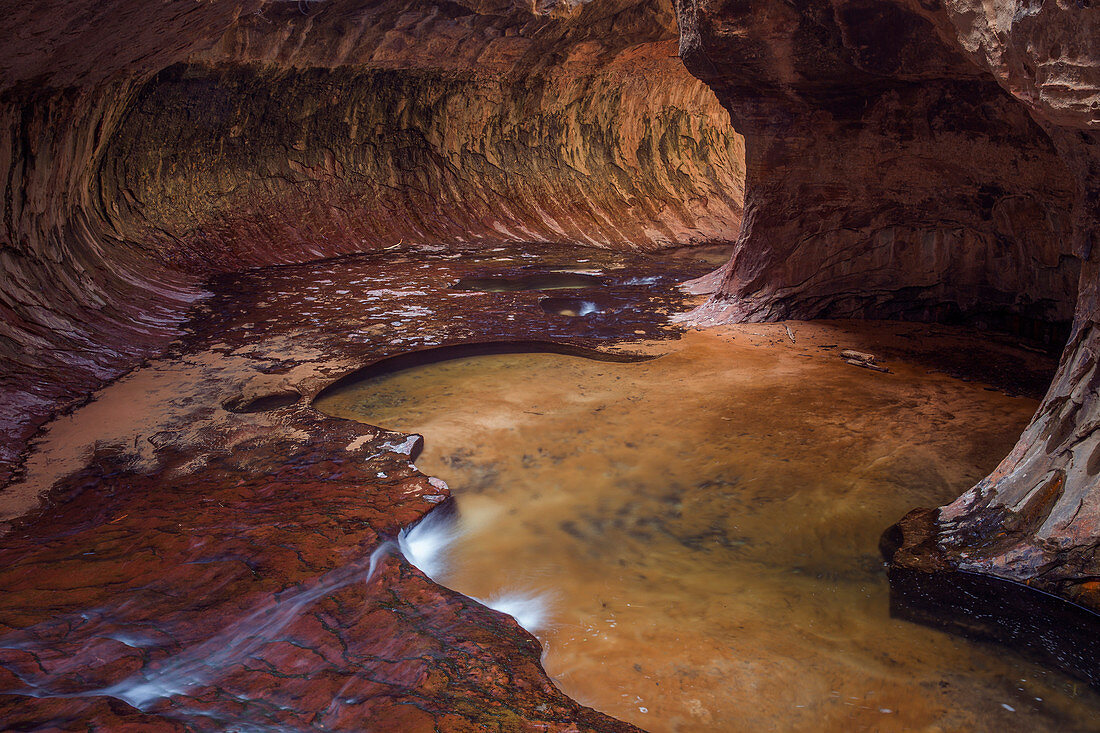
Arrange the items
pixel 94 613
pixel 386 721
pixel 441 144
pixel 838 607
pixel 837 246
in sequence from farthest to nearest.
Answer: pixel 441 144, pixel 837 246, pixel 838 607, pixel 94 613, pixel 386 721

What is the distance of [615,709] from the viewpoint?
2.03m

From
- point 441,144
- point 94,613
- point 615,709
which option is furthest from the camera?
point 441,144

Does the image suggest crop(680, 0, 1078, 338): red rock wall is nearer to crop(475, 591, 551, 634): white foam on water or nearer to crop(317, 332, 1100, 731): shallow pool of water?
crop(317, 332, 1100, 731): shallow pool of water

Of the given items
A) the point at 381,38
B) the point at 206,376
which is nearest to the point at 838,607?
the point at 206,376

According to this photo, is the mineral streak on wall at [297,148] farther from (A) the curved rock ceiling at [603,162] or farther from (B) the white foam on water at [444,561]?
(B) the white foam on water at [444,561]

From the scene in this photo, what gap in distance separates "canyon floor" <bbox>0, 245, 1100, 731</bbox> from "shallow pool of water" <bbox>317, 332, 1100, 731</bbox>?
2 centimetres

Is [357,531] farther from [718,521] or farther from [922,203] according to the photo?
[922,203]

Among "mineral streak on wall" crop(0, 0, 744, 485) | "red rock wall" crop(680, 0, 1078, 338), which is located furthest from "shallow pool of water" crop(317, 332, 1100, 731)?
"mineral streak on wall" crop(0, 0, 744, 485)

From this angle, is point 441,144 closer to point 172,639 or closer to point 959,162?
point 959,162

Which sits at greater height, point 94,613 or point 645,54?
point 645,54

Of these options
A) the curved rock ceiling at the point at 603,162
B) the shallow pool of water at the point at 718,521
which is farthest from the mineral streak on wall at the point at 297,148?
the shallow pool of water at the point at 718,521

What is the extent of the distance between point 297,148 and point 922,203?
664 cm

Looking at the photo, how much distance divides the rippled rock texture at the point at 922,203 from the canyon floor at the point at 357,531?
31 cm

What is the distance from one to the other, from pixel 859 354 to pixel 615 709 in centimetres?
348
